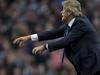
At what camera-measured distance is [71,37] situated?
10000mm

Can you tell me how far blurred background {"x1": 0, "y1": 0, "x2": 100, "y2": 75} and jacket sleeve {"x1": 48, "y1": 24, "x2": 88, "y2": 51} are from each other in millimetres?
4744

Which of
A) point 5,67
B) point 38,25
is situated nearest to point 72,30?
point 5,67

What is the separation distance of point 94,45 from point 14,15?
276 inches

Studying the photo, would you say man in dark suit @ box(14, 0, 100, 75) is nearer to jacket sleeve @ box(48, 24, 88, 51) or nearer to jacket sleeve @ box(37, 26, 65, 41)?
jacket sleeve @ box(48, 24, 88, 51)

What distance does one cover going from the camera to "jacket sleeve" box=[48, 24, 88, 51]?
9953 millimetres

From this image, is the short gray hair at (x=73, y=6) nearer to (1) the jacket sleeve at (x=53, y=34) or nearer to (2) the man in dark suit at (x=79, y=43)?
(2) the man in dark suit at (x=79, y=43)

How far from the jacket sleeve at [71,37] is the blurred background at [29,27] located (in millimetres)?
4744

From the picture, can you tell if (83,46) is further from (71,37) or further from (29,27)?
(29,27)

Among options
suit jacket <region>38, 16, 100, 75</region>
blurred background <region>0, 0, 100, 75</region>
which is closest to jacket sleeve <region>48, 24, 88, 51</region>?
suit jacket <region>38, 16, 100, 75</region>

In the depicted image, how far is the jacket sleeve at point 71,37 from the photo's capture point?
995cm

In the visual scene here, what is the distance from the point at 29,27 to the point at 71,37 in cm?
638

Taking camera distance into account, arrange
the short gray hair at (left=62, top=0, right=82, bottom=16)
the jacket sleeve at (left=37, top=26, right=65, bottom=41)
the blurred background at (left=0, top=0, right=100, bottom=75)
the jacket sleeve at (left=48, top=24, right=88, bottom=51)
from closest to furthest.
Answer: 1. the jacket sleeve at (left=48, top=24, right=88, bottom=51)
2. the short gray hair at (left=62, top=0, right=82, bottom=16)
3. the jacket sleeve at (left=37, top=26, right=65, bottom=41)
4. the blurred background at (left=0, top=0, right=100, bottom=75)

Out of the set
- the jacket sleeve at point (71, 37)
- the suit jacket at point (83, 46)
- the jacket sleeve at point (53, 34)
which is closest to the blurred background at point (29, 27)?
the jacket sleeve at point (53, 34)

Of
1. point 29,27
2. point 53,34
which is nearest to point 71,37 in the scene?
point 53,34
